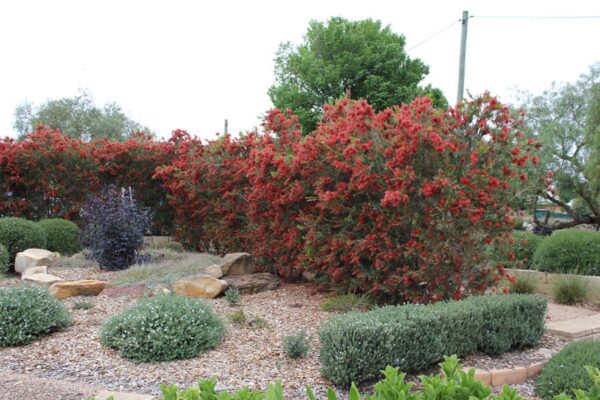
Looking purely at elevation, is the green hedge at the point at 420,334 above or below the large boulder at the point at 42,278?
above

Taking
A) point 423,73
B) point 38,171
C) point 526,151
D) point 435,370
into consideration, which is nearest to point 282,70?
point 423,73

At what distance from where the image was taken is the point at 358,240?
5.59m

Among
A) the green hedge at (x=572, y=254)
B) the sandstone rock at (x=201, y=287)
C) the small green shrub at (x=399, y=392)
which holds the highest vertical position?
the green hedge at (x=572, y=254)

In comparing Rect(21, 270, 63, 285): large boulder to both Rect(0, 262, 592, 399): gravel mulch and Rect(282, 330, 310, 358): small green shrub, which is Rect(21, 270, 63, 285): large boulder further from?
Rect(282, 330, 310, 358): small green shrub

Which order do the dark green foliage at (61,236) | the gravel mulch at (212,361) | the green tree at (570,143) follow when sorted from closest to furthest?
1. the gravel mulch at (212,361)
2. the dark green foliage at (61,236)
3. the green tree at (570,143)

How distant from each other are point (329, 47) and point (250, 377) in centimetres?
2305

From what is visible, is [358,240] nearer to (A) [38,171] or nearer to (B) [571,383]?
(B) [571,383]

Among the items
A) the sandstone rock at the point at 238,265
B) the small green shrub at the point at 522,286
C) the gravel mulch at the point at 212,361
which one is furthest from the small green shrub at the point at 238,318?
the small green shrub at the point at 522,286

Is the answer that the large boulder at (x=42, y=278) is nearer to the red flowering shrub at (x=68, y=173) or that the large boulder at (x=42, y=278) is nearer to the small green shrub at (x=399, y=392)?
the red flowering shrub at (x=68, y=173)

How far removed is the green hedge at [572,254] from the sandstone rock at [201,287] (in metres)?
4.62

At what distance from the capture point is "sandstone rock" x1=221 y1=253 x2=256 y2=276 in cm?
730

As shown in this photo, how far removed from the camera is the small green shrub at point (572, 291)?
6918mm

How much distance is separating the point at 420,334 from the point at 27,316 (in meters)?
3.37

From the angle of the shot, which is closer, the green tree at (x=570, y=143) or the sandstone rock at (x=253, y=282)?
the sandstone rock at (x=253, y=282)
